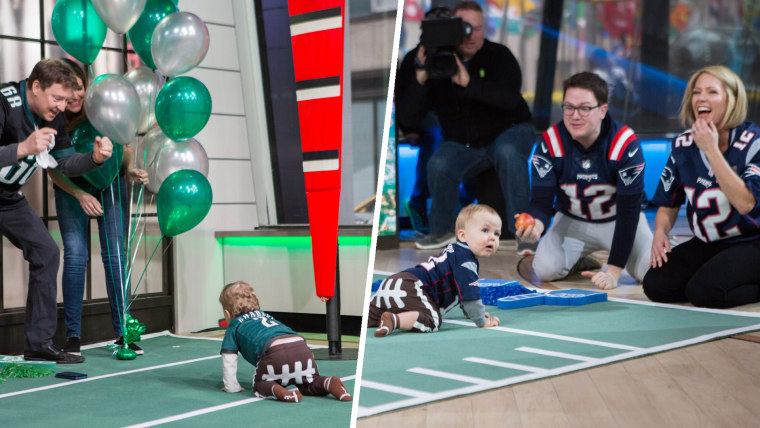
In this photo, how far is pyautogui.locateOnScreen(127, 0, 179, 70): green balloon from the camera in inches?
105

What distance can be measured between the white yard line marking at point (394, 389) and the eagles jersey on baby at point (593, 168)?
1.70 metres

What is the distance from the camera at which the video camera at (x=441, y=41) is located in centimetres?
358

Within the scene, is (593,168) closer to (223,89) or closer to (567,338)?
(567,338)

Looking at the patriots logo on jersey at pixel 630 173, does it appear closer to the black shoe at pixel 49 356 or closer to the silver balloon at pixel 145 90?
the silver balloon at pixel 145 90

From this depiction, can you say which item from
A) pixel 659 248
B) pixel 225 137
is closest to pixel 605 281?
pixel 659 248

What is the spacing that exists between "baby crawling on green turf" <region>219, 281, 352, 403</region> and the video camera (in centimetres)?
197

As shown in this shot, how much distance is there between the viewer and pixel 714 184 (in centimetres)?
246

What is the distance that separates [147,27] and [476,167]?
81.1 inches

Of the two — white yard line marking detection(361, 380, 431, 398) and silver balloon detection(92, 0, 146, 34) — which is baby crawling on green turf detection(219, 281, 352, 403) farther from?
silver balloon detection(92, 0, 146, 34)

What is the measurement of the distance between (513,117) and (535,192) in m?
1.17

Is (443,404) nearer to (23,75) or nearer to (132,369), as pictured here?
(132,369)

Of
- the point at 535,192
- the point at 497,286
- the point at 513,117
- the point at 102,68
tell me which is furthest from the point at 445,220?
the point at 102,68

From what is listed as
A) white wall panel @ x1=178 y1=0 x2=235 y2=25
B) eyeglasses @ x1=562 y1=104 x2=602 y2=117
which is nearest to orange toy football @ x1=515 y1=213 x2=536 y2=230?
eyeglasses @ x1=562 y1=104 x2=602 y2=117

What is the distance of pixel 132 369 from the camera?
7.98 feet
